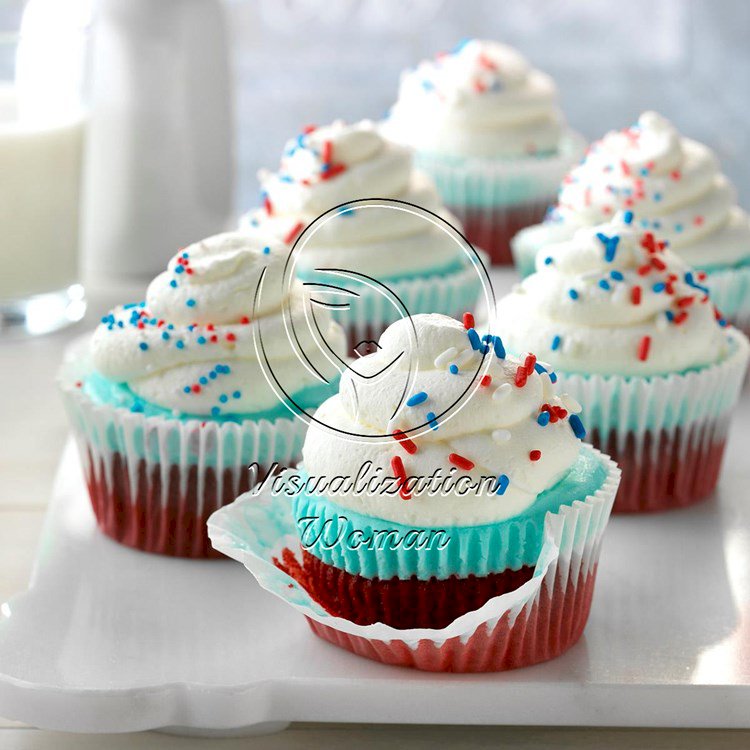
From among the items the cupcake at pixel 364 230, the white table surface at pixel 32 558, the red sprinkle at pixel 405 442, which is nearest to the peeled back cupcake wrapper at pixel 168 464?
the white table surface at pixel 32 558

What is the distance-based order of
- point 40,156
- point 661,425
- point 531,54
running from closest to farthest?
point 661,425, point 40,156, point 531,54

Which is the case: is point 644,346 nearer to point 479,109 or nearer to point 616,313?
point 616,313

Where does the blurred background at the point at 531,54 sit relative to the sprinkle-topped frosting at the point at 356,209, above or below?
A: below

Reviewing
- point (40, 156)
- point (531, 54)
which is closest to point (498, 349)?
point (40, 156)

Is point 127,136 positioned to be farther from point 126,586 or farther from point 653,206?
point 126,586

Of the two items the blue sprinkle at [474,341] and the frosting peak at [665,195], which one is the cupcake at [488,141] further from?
the blue sprinkle at [474,341]

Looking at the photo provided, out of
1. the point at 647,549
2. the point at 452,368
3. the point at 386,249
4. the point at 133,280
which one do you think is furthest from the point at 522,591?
the point at 133,280

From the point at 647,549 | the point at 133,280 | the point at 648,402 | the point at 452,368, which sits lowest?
the point at 133,280
